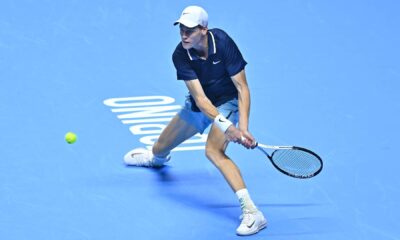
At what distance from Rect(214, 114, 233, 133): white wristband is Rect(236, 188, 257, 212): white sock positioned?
562mm

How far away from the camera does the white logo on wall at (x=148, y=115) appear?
1041 centimetres

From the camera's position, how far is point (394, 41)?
1279cm

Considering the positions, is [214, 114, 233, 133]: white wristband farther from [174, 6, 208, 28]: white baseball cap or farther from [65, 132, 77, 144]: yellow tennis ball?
[65, 132, 77, 144]: yellow tennis ball

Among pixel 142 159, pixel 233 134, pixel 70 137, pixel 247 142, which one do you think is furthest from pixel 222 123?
pixel 70 137

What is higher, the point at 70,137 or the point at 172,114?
the point at 70,137

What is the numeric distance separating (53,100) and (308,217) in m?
3.35

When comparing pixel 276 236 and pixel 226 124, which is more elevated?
pixel 226 124

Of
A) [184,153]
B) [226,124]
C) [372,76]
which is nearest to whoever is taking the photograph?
[226,124]

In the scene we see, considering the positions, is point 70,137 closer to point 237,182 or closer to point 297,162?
point 237,182

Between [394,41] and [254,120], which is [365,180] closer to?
[254,120]

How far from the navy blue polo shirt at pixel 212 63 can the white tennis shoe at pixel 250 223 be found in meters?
1.12

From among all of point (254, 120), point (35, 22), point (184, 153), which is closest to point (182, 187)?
point (184, 153)

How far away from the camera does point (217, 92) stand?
9062 mm

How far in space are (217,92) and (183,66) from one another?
428mm
